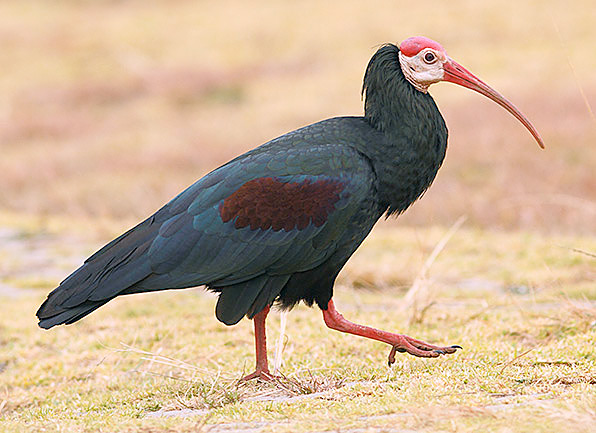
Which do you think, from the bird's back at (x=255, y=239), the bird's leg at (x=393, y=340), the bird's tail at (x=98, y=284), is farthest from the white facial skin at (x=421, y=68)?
the bird's tail at (x=98, y=284)

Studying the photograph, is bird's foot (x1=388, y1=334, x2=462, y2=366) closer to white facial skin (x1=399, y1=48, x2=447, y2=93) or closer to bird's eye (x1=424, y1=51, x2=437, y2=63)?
white facial skin (x1=399, y1=48, x2=447, y2=93)

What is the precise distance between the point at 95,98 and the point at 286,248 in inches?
731

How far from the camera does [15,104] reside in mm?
21172

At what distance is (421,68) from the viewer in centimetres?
468

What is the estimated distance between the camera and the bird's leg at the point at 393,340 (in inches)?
174

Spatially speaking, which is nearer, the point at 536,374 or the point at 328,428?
the point at 328,428

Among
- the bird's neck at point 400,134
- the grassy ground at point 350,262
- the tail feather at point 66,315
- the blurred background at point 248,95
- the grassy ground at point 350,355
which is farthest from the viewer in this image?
the blurred background at point 248,95

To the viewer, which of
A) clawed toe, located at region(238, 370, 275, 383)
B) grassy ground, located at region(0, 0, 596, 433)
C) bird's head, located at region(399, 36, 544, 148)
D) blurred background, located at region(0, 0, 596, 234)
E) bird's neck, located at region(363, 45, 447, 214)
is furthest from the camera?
blurred background, located at region(0, 0, 596, 234)

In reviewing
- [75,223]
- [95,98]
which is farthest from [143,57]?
[75,223]

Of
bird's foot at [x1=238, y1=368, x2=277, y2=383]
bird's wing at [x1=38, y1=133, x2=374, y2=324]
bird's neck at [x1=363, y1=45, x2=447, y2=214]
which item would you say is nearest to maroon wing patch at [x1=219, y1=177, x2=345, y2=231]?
bird's wing at [x1=38, y1=133, x2=374, y2=324]

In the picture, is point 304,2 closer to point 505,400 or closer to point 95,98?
point 95,98

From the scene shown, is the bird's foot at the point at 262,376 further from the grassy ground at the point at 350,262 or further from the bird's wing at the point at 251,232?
the bird's wing at the point at 251,232

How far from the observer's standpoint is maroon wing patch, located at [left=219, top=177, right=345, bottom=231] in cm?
429

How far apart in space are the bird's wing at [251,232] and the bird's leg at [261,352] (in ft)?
0.82
